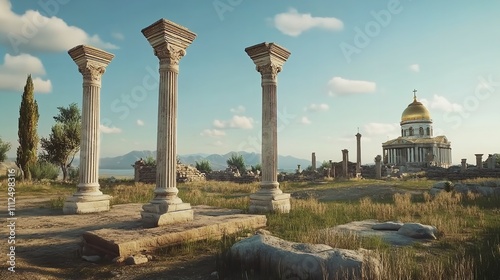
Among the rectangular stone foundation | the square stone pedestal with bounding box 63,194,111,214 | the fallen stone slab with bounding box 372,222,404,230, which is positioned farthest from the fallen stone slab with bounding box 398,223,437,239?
the square stone pedestal with bounding box 63,194,111,214

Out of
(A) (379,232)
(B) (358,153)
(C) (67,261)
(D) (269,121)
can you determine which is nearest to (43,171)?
(D) (269,121)

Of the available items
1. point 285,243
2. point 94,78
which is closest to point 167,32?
point 94,78

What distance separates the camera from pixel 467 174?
35250 mm

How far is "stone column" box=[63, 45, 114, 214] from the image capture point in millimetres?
10375

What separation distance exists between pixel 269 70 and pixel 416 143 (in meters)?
61.4

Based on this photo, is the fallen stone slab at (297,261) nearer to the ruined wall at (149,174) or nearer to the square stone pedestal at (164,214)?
the square stone pedestal at (164,214)

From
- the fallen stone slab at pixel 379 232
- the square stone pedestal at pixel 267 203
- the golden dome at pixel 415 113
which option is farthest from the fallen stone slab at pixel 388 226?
the golden dome at pixel 415 113

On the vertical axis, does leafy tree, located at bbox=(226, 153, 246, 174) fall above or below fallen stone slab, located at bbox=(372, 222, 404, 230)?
above

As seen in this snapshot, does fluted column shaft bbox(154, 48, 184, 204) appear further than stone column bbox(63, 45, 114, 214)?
No

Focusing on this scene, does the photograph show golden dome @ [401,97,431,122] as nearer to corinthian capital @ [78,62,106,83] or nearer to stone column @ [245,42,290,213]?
stone column @ [245,42,290,213]

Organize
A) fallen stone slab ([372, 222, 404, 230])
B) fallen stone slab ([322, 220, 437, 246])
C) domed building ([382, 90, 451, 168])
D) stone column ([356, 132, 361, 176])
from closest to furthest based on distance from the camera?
fallen stone slab ([322, 220, 437, 246]), fallen stone slab ([372, 222, 404, 230]), stone column ([356, 132, 361, 176]), domed building ([382, 90, 451, 168])

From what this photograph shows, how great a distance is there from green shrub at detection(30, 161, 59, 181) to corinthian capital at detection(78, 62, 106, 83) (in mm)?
17425

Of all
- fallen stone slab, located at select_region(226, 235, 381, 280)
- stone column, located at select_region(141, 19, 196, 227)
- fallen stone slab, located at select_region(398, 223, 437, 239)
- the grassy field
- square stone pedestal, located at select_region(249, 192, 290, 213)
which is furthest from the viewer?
square stone pedestal, located at select_region(249, 192, 290, 213)

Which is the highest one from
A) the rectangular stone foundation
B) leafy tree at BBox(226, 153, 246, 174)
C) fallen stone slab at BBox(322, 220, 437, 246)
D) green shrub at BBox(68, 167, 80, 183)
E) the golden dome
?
the golden dome
